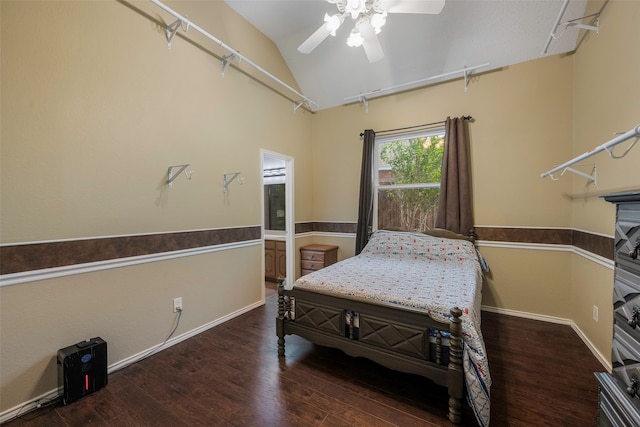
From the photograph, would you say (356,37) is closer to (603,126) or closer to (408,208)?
(603,126)

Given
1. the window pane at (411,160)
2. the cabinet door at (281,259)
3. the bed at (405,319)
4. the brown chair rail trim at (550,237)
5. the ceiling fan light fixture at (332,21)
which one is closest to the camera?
the bed at (405,319)

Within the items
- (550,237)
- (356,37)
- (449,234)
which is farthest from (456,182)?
(356,37)

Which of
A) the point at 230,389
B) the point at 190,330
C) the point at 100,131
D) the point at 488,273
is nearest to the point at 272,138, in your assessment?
the point at 100,131

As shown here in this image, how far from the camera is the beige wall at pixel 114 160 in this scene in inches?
65.9

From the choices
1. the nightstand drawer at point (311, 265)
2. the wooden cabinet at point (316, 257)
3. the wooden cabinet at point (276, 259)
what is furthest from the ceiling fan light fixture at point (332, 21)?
the wooden cabinet at point (276, 259)

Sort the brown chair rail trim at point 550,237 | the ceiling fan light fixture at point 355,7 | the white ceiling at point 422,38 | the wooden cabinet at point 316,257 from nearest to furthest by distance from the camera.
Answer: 1. the ceiling fan light fixture at point 355,7
2. the brown chair rail trim at point 550,237
3. the white ceiling at point 422,38
4. the wooden cabinet at point 316,257

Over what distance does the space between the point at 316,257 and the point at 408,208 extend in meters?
1.55

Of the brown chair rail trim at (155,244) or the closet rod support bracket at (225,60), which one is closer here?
the brown chair rail trim at (155,244)

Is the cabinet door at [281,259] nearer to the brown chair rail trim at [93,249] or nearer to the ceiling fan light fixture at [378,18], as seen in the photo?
the brown chair rail trim at [93,249]

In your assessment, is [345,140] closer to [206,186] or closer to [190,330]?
[206,186]

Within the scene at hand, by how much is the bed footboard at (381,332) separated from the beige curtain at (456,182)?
6.43ft

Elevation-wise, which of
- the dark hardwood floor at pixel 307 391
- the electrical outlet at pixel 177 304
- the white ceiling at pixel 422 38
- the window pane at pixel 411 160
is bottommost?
the dark hardwood floor at pixel 307 391

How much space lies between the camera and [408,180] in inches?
153

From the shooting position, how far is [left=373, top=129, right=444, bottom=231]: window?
12.0ft
